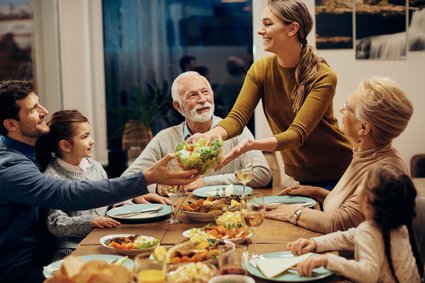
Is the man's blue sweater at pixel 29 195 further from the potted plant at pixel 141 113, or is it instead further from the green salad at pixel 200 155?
the potted plant at pixel 141 113

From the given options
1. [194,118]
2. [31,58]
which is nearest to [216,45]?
[31,58]

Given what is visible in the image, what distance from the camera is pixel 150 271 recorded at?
54.8 inches

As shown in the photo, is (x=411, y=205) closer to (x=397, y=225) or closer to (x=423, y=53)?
(x=397, y=225)

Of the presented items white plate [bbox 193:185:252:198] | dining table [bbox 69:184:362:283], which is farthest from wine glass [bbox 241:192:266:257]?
white plate [bbox 193:185:252:198]

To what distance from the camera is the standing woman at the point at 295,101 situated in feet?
8.50

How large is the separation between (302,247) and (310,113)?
93cm

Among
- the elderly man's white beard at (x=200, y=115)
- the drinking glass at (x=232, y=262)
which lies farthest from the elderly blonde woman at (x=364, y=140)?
the elderly man's white beard at (x=200, y=115)

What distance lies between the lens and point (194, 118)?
308cm

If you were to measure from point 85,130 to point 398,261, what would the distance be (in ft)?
5.24

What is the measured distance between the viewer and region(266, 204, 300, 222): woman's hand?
226 cm

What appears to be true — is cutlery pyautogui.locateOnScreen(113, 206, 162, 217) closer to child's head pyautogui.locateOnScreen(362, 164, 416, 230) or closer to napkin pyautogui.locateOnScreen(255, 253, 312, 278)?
napkin pyautogui.locateOnScreen(255, 253, 312, 278)

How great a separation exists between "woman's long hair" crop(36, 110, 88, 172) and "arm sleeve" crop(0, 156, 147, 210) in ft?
0.88

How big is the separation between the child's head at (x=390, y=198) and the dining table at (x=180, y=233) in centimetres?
38

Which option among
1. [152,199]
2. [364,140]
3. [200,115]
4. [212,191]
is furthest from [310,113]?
[152,199]
